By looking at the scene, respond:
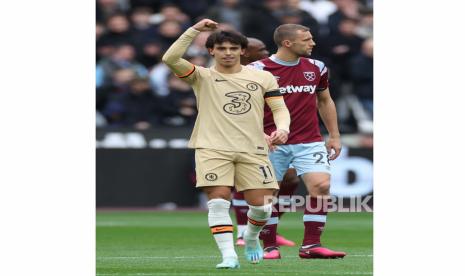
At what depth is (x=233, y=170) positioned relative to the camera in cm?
1057

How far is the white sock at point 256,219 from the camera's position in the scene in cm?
1077

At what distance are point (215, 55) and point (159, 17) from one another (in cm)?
1091

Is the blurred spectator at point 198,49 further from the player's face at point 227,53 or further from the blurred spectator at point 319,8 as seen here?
the player's face at point 227,53

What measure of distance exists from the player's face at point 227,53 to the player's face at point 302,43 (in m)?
1.36

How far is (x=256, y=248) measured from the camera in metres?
11.0

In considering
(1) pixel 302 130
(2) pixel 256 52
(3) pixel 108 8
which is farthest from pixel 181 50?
(3) pixel 108 8

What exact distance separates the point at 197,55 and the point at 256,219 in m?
9.50

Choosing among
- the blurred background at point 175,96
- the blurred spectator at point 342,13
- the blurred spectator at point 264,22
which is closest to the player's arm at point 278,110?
the blurred background at point 175,96

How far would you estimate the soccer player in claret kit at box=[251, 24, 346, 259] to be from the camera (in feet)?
38.9

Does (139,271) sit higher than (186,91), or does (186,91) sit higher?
(186,91)

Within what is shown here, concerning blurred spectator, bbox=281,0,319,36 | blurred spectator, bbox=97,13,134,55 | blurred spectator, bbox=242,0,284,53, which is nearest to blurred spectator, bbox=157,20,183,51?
blurred spectator, bbox=97,13,134,55
